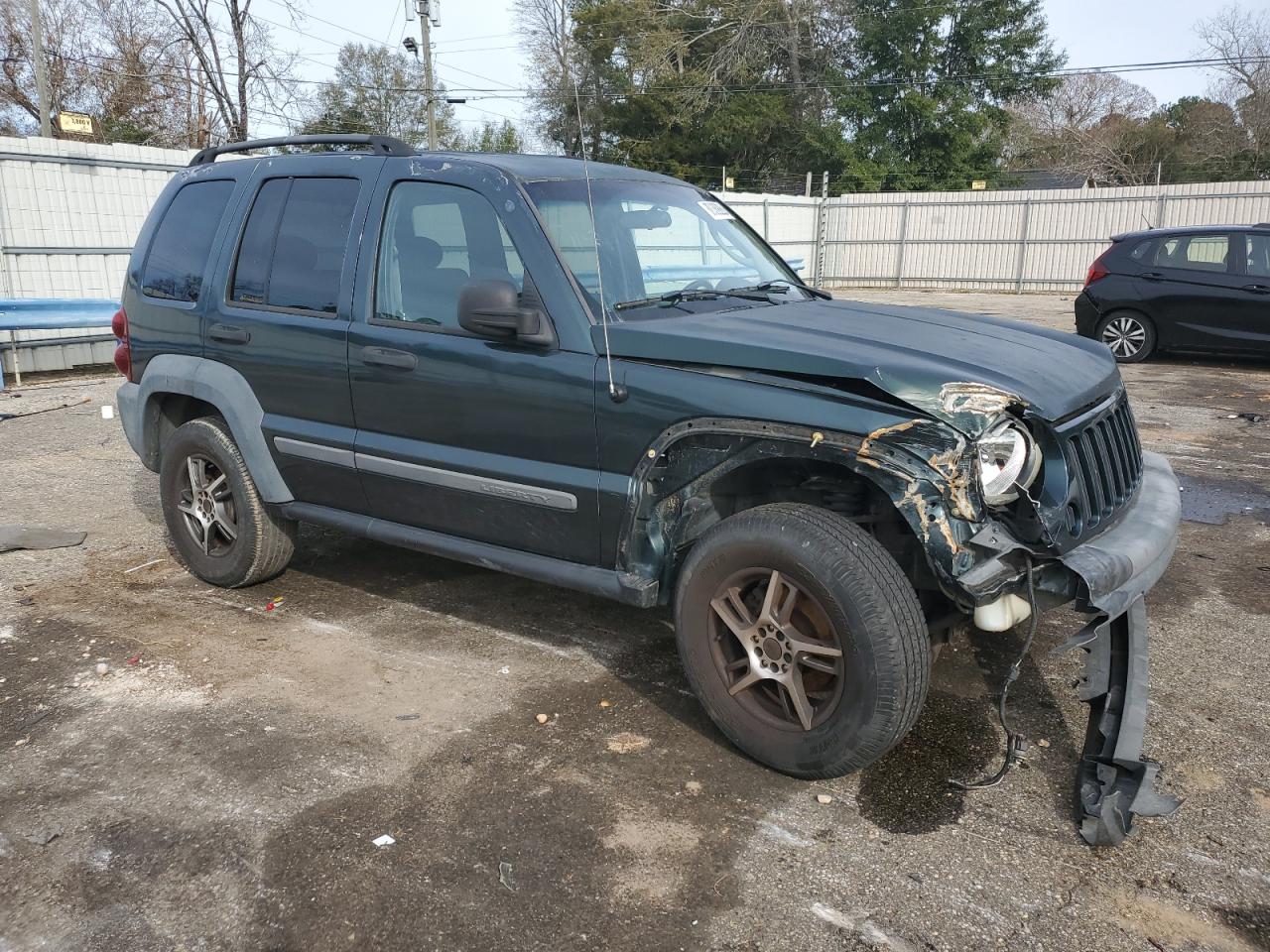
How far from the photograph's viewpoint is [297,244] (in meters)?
4.36

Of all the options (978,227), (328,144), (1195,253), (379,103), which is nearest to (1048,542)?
(328,144)

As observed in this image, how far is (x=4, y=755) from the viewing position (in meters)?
3.40

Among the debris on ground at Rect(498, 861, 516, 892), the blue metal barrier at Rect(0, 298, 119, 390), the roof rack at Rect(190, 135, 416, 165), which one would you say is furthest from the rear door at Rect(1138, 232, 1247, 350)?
the blue metal barrier at Rect(0, 298, 119, 390)

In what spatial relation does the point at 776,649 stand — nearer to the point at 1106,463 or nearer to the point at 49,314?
the point at 1106,463

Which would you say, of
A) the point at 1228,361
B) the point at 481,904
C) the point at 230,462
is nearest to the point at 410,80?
the point at 1228,361

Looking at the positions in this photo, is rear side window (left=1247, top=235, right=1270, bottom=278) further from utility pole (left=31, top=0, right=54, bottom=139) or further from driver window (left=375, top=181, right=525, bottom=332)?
utility pole (left=31, top=0, right=54, bottom=139)

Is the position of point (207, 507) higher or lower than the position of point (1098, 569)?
lower

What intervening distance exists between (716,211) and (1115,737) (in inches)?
110

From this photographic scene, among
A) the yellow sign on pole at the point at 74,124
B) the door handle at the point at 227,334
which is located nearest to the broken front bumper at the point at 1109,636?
the door handle at the point at 227,334

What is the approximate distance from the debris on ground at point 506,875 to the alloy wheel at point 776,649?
913 millimetres

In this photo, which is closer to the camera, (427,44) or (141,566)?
(141,566)

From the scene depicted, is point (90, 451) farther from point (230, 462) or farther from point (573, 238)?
point (573, 238)

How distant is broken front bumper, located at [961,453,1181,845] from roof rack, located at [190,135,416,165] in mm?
2840

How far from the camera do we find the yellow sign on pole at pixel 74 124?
46.6 feet
